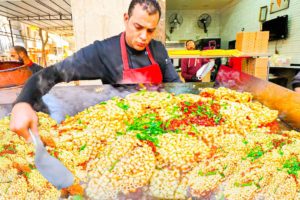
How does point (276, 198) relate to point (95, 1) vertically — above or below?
below

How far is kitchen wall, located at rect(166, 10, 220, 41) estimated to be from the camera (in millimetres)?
13672

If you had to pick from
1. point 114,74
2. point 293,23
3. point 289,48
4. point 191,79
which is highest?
point 293,23

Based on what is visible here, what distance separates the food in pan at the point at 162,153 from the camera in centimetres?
88

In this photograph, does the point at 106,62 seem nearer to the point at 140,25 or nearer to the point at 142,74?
the point at 142,74

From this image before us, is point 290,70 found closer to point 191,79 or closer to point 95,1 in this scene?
point 191,79

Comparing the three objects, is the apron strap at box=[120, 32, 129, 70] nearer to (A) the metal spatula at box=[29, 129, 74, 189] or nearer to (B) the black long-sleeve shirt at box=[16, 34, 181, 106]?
(B) the black long-sleeve shirt at box=[16, 34, 181, 106]

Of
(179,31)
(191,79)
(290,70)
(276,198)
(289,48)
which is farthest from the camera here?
(179,31)

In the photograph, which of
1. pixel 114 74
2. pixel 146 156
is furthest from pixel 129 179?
pixel 114 74

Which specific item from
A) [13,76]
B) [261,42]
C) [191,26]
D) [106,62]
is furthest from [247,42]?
[191,26]

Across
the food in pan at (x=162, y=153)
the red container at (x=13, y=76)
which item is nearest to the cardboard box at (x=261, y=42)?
the food in pan at (x=162, y=153)

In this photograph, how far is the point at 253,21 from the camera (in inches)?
381

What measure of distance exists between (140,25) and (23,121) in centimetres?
109

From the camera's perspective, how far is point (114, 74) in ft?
6.65

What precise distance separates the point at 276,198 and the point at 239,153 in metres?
0.24
